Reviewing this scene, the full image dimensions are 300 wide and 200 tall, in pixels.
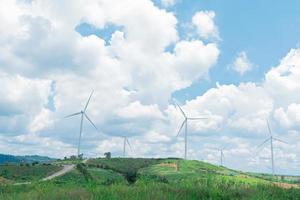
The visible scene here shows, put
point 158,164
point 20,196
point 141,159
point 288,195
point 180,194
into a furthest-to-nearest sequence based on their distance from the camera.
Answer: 1. point 141,159
2. point 158,164
3. point 288,195
4. point 180,194
5. point 20,196

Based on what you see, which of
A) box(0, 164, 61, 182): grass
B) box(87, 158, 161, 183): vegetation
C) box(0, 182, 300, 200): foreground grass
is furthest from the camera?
box(87, 158, 161, 183): vegetation

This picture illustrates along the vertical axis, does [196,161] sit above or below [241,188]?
above

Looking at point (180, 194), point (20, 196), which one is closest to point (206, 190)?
point (180, 194)

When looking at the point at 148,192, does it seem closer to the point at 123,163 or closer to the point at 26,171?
the point at 26,171

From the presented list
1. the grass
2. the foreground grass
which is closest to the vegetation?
the grass

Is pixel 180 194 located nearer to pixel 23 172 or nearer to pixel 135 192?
pixel 135 192

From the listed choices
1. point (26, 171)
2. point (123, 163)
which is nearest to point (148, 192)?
point (26, 171)

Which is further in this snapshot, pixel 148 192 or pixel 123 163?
pixel 123 163

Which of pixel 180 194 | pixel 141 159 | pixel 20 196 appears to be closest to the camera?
pixel 20 196

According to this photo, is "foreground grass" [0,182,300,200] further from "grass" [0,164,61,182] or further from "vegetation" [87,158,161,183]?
"vegetation" [87,158,161,183]

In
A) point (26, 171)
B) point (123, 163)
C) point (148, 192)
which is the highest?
point (123, 163)

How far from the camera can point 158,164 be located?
172m

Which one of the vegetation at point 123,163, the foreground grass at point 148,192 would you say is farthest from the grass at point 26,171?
the foreground grass at point 148,192

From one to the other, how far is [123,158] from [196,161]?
1143 inches
